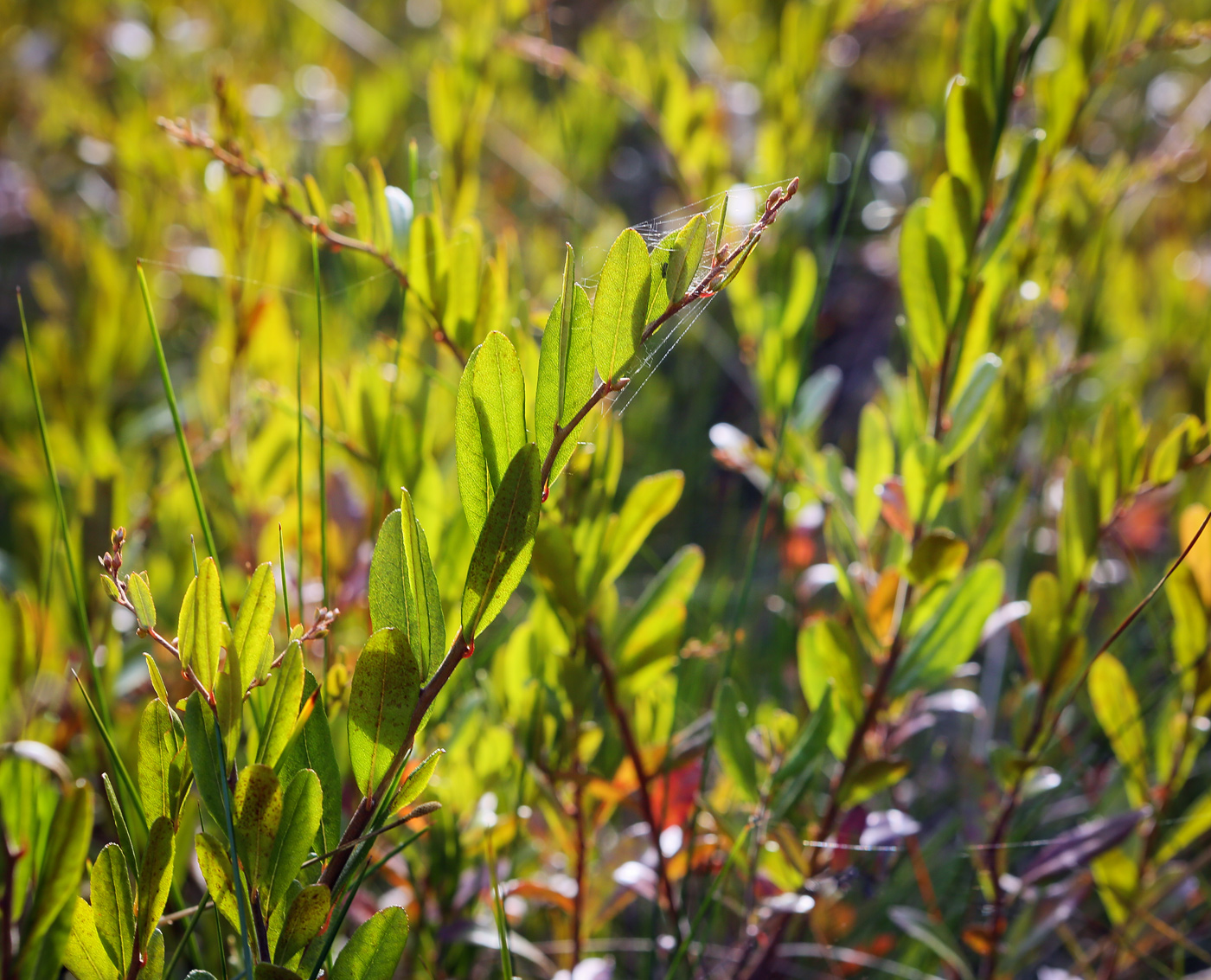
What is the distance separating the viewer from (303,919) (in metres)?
0.47

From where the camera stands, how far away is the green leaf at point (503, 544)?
1.50ft

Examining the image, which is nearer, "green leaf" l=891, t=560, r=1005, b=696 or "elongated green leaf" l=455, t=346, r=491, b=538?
"elongated green leaf" l=455, t=346, r=491, b=538

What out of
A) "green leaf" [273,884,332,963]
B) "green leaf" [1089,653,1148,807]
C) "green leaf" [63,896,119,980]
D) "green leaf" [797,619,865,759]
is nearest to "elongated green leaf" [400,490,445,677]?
"green leaf" [273,884,332,963]

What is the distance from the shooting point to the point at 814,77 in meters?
Result: 1.46

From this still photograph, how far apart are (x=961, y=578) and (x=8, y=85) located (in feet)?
7.37

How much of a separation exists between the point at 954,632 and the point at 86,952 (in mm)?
608

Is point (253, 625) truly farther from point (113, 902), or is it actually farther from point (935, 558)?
point (935, 558)

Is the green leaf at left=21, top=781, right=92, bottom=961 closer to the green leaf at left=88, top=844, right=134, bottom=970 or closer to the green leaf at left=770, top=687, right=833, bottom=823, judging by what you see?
the green leaf at left=88, top=844, right=134, bottom=970

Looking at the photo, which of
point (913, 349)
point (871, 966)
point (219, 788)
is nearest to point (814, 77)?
point (913, 349)

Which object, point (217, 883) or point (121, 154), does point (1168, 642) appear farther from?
point (121, 154)

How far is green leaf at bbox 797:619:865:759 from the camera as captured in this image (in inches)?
28.5

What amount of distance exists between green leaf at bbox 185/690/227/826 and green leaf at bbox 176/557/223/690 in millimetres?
25

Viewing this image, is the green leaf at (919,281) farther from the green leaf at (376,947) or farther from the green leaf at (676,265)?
the green leaf at (376,947)

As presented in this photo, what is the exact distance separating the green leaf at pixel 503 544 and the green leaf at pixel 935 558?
1.10ft
